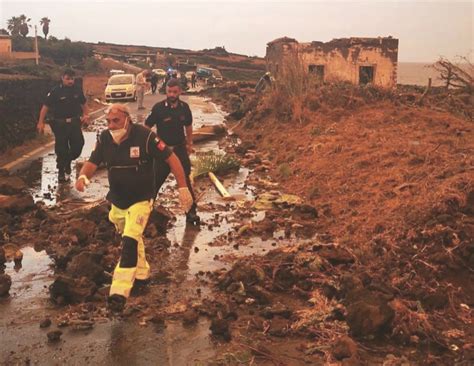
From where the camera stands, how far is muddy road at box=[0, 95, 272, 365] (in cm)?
420

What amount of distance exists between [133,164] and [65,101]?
18.9 ft

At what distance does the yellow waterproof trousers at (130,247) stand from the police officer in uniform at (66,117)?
5.59 metres

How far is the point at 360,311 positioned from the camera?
439 centimetres

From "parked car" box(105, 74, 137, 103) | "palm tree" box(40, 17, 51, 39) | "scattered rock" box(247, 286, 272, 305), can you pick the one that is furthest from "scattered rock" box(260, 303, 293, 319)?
"palm tree" box(40, 17, 51, 39)

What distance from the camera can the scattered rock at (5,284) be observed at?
17.3 feet

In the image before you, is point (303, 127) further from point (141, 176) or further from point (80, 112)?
point (141, 176)

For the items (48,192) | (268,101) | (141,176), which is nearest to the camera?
(141,176)

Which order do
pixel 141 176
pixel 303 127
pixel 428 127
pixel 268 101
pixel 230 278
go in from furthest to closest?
pixel 268 101 → pixel 303 127 → pixel 428 127 → pixel 230 278 → pixel 141 176

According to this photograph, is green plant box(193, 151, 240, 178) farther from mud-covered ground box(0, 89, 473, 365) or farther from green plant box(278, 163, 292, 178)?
mud-covered ground box(0, 89, 473, 365)

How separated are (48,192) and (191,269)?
4.53 meters

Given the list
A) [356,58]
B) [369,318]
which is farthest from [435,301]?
[356,58]

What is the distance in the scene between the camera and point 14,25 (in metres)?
86.7

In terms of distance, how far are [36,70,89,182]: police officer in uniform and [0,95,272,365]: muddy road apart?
2.29m

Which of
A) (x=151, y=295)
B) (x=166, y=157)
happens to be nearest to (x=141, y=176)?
(x=166, y=157)
